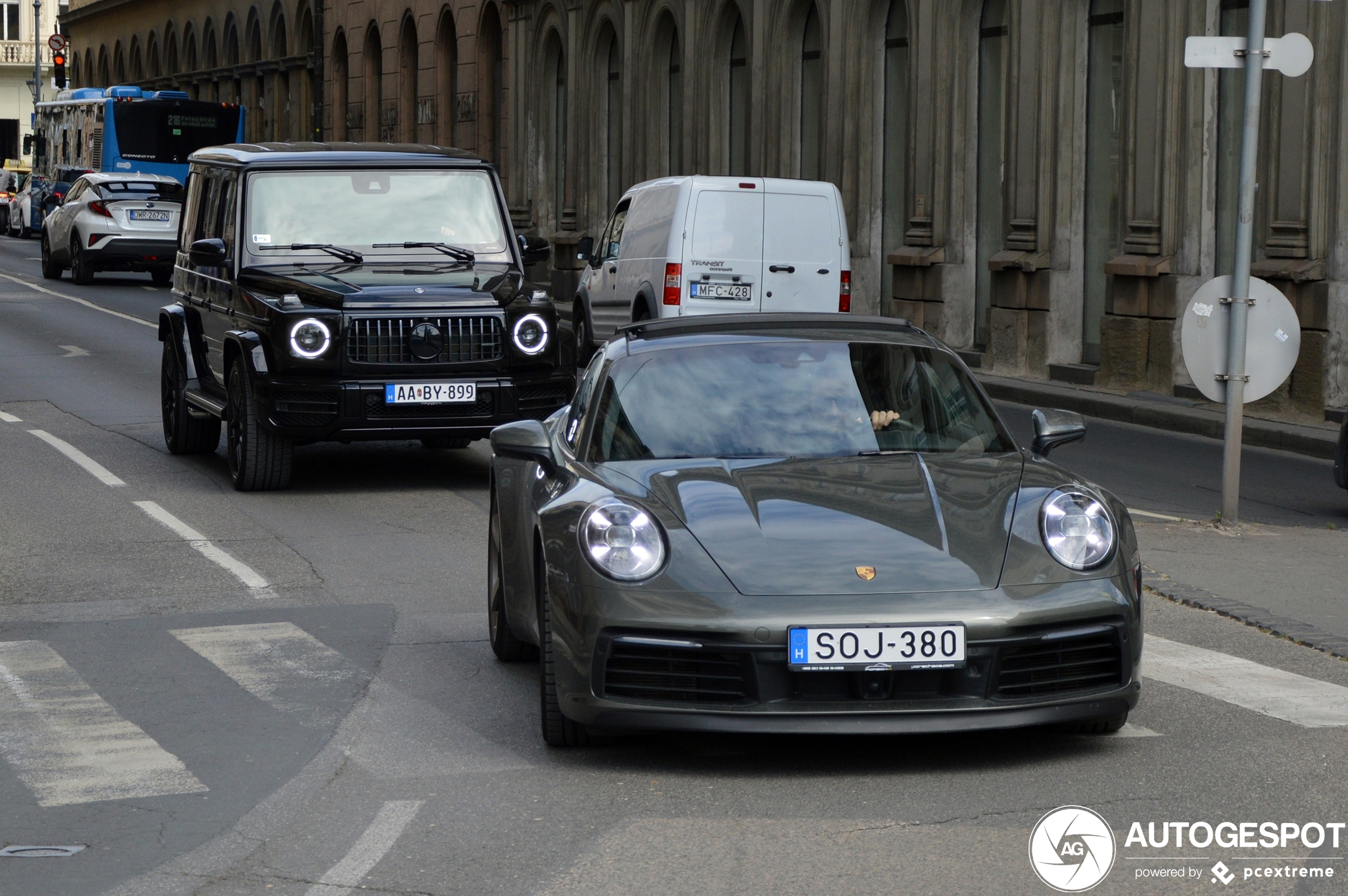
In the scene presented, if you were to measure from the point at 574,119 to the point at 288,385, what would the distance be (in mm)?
25545

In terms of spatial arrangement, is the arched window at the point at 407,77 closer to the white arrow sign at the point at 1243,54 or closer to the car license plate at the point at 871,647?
the white arrow sign at the point at 1243,54

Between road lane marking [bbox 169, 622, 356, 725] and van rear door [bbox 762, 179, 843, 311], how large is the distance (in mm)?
11602

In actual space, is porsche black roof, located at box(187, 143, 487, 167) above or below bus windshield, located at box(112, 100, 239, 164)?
below

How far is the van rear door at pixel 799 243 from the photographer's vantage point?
19.3 m

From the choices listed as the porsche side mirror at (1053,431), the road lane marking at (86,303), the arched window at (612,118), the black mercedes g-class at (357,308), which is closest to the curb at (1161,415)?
the black mercedes g-class at (357,308)

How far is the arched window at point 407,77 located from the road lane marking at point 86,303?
10622mm

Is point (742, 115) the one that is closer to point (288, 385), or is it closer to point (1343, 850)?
point (288, 385)

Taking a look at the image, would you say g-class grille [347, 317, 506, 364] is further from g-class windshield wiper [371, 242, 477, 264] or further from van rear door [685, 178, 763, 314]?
van rear door [685, 178, 763, 314]

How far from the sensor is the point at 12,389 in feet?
60.8

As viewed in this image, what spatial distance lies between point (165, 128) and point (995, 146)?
2515 centimetres

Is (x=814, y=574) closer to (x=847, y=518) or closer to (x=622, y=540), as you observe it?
(x=847, y=518)

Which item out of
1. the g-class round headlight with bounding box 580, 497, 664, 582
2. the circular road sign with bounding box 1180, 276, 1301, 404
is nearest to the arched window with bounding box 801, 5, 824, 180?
the circular road sign with bounding box 1180, 276, 1301, 404

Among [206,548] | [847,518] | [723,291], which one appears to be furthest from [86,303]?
[847,518]

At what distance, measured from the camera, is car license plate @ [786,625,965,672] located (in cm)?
553
